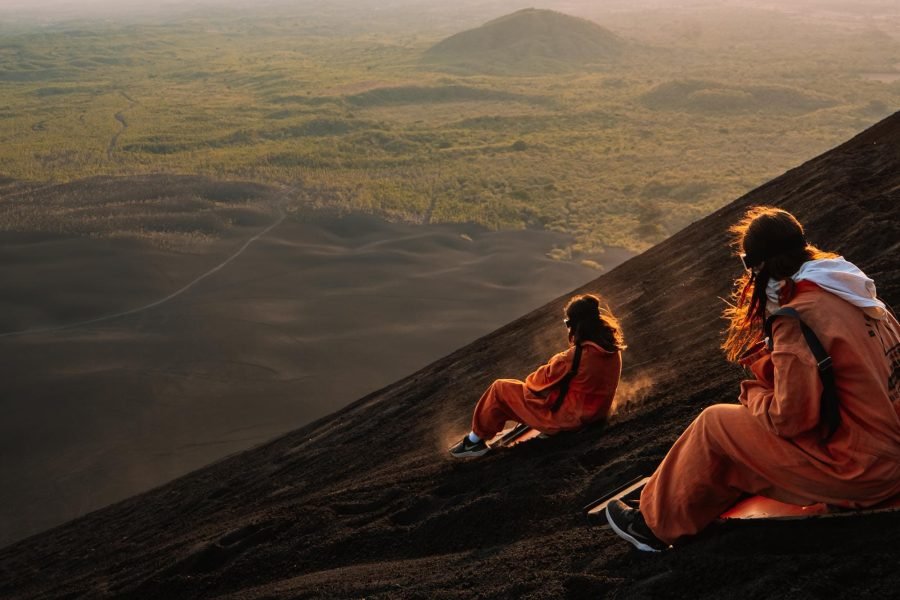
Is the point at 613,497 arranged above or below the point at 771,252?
below

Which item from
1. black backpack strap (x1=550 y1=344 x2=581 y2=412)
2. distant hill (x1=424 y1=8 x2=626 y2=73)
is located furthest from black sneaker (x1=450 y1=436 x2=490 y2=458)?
distant hill (x1=424 y1=8 x2=626 y2=73)

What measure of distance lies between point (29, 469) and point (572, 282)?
48.3 feet

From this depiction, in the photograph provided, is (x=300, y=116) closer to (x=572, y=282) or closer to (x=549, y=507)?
(x=572, y=282)

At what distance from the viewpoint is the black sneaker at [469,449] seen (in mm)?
5676

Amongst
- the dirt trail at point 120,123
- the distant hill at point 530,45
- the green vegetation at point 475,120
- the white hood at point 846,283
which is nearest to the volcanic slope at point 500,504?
the white hood at point 846,283

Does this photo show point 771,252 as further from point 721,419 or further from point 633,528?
point 633,528

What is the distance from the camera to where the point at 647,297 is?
9.40 m

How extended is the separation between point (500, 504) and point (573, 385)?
873mm

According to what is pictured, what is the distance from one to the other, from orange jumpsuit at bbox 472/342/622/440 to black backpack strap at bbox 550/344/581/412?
19 mm

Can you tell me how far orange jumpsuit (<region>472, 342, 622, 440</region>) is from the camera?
512 centimetres

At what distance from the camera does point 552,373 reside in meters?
5.19

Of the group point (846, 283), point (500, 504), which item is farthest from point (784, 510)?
point (500, 504)

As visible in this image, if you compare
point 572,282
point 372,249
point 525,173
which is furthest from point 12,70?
point 572,282

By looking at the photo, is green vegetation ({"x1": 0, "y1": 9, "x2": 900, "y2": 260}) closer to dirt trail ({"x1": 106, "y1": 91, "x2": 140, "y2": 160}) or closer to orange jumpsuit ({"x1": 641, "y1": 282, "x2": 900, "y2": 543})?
dirt trail ({"x1": 106, "y1": 91, "x2": 140, "y2": 160})
